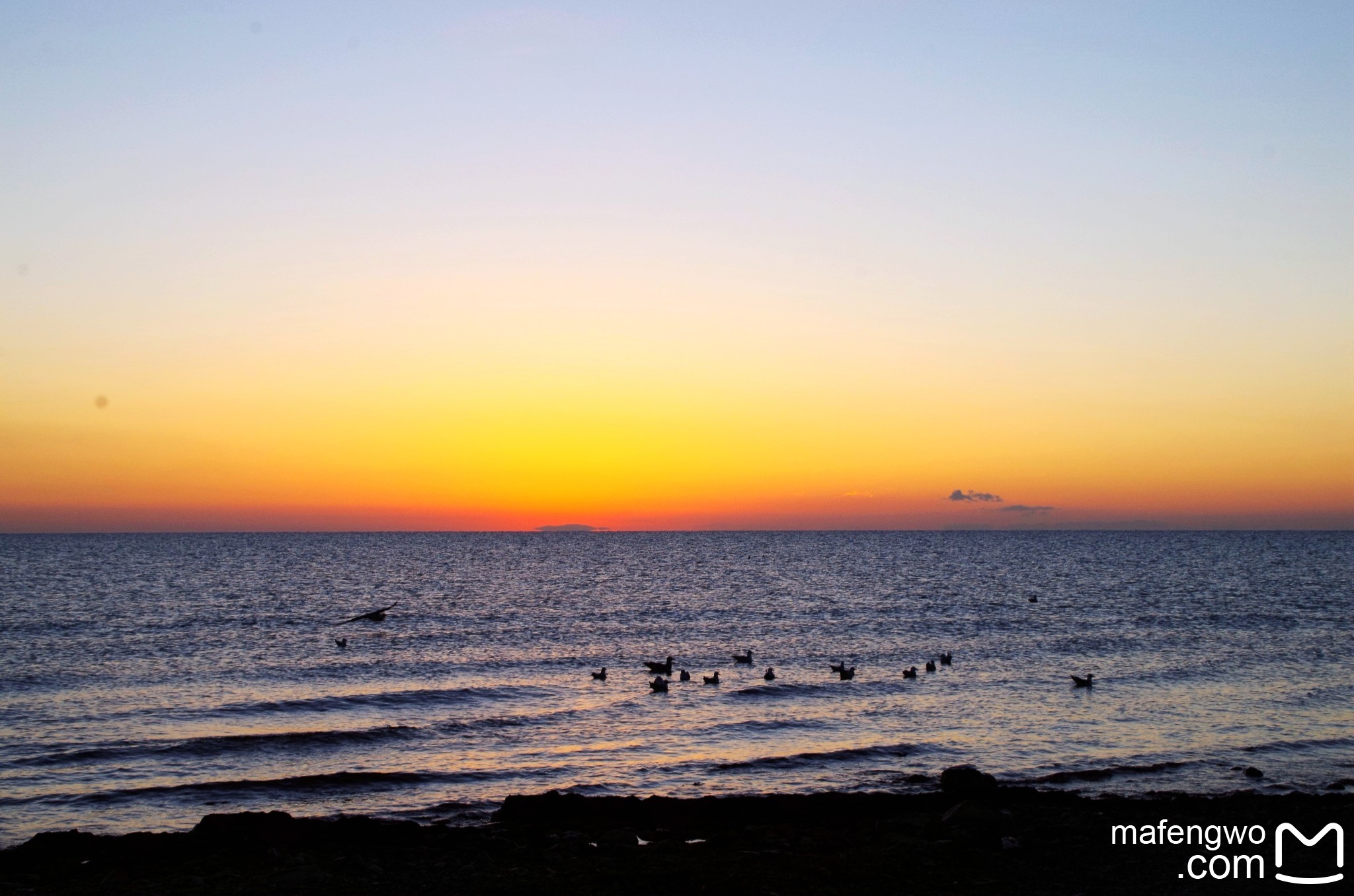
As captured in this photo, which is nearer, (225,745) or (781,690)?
(225,745)

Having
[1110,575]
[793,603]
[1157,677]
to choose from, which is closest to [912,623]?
[793,603]

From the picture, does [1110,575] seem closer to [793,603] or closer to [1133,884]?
[793,603]

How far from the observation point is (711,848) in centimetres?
1775

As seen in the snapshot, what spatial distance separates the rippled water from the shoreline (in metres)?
2.57

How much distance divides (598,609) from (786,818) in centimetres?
4960

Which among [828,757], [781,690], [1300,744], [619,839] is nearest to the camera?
[619,839]

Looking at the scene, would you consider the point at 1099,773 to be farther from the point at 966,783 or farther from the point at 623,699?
the point at 623,699

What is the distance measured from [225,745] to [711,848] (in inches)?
659

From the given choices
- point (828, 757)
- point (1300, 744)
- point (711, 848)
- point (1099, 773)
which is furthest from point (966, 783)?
point (1300, 744)

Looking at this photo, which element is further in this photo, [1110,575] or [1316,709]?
[1110,575]

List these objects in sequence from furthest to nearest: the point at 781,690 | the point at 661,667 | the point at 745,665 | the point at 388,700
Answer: the point at 745,665 → the point at 661,667 → the point at 781,690 → the point at 388,700

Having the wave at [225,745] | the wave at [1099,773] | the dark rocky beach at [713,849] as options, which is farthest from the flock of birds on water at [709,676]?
the dark rocky beach at [713,849]

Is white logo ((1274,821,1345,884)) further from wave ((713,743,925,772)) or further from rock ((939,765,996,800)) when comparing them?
wave ((713,743,925,772))

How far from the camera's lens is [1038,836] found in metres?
18.0
